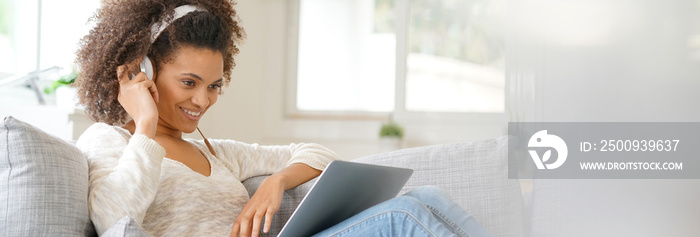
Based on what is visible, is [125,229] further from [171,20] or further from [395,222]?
[171,20]

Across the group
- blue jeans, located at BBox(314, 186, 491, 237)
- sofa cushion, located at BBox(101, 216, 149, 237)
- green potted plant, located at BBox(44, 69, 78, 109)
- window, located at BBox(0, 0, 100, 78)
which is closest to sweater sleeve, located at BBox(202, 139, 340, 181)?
blue jeans, located at BBox(314, 186, 491, 237)

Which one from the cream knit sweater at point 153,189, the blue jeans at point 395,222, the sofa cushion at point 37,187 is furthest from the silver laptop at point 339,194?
the sofa cushion at point 37,187

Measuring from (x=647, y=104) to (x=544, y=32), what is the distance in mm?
1280

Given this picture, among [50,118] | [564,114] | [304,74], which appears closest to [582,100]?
[564,114]

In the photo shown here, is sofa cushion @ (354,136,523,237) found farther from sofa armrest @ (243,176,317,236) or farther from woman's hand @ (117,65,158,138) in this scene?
woman's hand @ (117,65,158,138)

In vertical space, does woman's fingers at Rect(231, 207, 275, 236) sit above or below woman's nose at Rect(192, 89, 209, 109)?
below

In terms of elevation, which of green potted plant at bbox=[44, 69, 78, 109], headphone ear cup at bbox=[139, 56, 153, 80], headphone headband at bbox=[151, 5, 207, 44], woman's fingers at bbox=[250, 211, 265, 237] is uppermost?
headphone headband at bbox=[151, 5, 207, 44]

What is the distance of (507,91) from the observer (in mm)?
4277

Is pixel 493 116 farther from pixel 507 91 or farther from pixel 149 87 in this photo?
pixel 149 87

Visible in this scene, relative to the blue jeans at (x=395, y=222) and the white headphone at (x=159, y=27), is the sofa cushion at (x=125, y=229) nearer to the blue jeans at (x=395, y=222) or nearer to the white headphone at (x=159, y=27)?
the blue jeans at (x=395, y=222)

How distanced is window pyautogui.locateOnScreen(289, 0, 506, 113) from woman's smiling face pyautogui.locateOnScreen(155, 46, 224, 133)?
315 centimetres

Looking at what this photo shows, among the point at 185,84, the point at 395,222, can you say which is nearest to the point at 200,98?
the point at 185,84

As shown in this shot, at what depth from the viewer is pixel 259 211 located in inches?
50.1

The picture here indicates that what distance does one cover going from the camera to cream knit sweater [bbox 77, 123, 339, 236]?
45.5 inches
